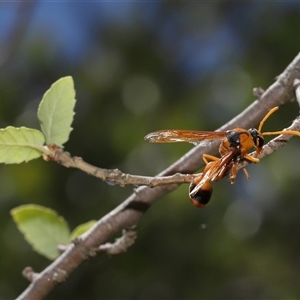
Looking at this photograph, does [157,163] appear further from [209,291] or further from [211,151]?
[211,151]

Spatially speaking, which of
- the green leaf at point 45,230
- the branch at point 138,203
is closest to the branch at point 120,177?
the branch at point 138,203

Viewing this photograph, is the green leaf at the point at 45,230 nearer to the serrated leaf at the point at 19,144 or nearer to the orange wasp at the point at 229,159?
the serrated leaf at the point at 19,144

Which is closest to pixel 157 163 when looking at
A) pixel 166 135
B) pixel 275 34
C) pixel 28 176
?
pixel 28 176

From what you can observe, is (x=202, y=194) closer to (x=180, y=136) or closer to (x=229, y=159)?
(x=229, y=159)

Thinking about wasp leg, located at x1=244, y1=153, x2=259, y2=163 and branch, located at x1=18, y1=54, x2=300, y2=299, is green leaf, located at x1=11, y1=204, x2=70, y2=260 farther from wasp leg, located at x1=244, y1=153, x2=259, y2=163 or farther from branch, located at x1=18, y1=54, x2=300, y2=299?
wasp leg, located at x1=244, y1=153, x2=259, y2=163

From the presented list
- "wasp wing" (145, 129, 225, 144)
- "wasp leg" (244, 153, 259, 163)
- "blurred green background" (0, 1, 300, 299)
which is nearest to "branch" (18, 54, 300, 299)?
"wasp wing" (145, 129, 225, 144)
